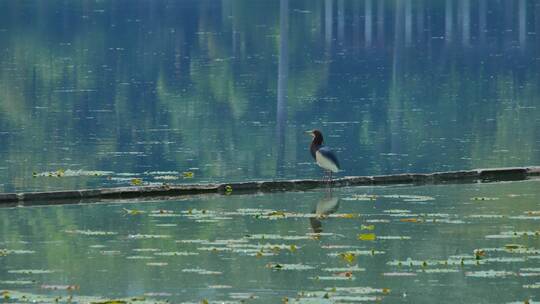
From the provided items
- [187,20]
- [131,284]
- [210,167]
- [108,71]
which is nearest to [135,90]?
[108,71]

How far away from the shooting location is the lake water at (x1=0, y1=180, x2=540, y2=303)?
20188 mm

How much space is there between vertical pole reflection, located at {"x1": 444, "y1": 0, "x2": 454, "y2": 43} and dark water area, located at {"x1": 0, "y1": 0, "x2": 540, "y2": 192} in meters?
0.23

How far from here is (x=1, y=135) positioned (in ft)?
152

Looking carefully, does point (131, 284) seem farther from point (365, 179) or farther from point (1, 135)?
point (1, 135)

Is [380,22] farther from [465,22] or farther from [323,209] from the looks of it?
[323,209]

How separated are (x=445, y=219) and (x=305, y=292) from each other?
6495mm

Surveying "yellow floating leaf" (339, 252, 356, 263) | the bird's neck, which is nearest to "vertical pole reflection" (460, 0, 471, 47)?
the bird's neck

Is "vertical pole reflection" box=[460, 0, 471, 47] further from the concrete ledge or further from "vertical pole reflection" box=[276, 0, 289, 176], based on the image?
the concrete ledge

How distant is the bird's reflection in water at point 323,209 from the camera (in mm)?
25688

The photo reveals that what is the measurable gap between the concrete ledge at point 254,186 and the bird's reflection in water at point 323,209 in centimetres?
86

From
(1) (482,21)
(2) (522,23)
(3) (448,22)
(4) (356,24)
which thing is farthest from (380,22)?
(2) (522,23)

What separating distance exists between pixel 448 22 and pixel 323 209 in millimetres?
94533

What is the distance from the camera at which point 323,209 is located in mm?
27406

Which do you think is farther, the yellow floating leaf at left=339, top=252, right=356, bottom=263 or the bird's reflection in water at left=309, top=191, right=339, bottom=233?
the bird's reflection in water at left=309, top=191, right=339, bottom=233
